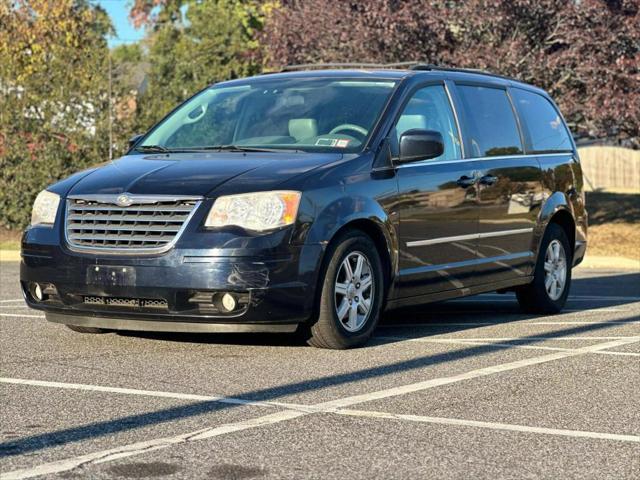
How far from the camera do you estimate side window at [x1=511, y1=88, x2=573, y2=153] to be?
1120 cm

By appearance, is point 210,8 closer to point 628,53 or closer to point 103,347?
point 628,53

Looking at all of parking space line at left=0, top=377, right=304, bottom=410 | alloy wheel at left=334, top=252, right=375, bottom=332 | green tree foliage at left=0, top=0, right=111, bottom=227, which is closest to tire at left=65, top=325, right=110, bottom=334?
alloy wheel at left=334, top=252, right=375, bottom=332

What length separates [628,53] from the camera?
2384cm

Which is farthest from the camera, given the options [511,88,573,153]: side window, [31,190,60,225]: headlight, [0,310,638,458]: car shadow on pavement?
[511,88,573,153]: side window

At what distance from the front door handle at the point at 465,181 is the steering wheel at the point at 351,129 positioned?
100cm

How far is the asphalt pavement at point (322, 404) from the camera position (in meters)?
5.32

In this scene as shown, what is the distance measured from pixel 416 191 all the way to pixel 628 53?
51.6 ft

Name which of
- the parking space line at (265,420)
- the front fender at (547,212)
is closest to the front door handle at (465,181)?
the front fender at (547,212)

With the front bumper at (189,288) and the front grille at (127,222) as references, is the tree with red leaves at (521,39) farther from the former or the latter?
the front bumper at (189,288)

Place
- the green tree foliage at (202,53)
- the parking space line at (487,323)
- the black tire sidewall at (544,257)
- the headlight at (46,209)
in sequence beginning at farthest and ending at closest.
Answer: the green tree foliage at (202,53) → the black tire sidewall at (544,257) → the parking space line at (487,323) → the headlight at (46,209)

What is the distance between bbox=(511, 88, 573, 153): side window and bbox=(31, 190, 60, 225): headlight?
4.26 m

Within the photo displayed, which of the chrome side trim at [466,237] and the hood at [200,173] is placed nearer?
the hood at [200,173]

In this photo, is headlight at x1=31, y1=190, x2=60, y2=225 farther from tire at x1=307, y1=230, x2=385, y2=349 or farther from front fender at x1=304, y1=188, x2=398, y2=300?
tire at x1=307, y1=230, x2=385, y2=349

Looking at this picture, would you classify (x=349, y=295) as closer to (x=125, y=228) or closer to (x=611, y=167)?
(x=125, y=228)
